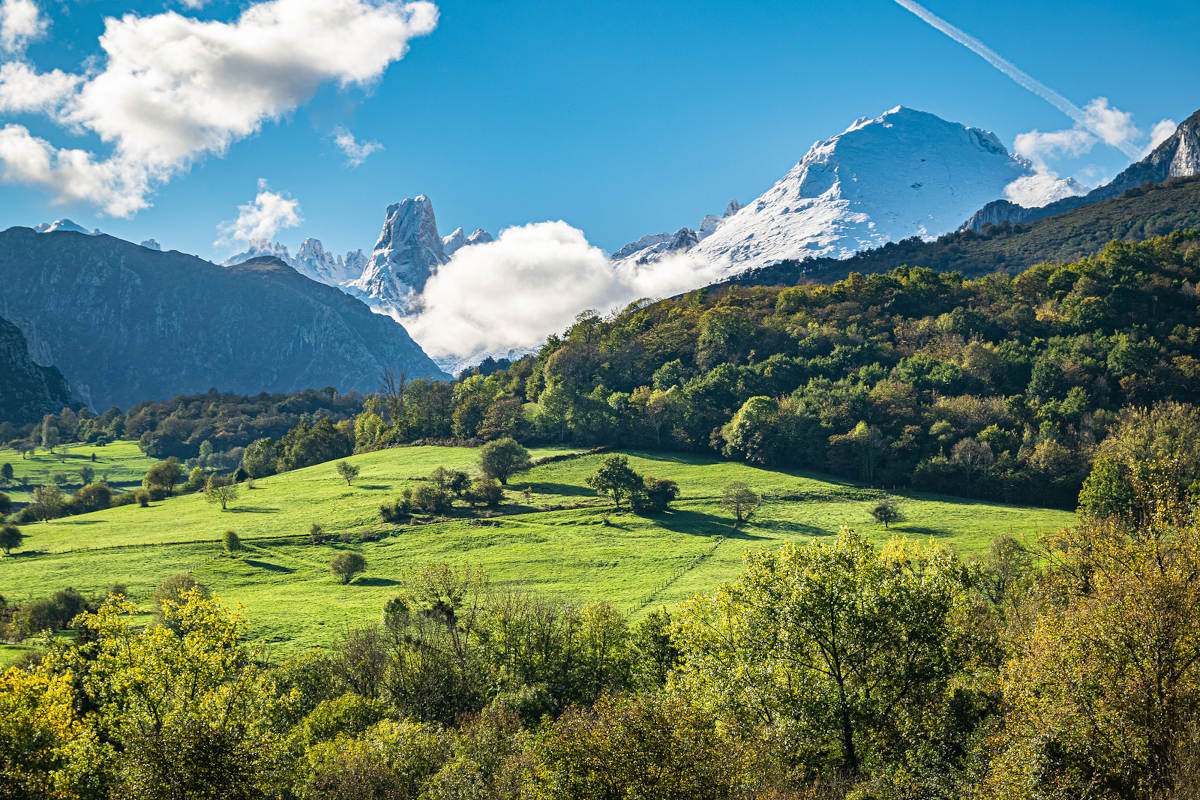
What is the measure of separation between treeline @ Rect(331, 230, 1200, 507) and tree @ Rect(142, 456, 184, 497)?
36868 mm

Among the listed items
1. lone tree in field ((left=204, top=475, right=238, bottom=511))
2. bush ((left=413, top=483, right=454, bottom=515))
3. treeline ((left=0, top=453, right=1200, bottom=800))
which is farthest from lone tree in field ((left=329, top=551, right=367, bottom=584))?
lone tree in field ((left=204, top=475, right=238, bottom=511))

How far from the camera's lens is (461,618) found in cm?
4969

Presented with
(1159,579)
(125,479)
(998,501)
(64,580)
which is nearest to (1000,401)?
(998,501)

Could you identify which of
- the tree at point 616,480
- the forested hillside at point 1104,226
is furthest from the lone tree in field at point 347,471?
the forested hillside at point 1104,226

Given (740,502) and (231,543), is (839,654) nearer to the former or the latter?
(740,502)

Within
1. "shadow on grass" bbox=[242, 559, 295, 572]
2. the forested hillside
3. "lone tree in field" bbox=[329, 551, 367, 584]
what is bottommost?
"shadow on grass" bbox=[242, 559, 295, 572]

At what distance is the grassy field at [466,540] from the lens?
217ft

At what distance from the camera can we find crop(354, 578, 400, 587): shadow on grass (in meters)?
70.4

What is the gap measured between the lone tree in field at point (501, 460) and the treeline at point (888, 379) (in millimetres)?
20931

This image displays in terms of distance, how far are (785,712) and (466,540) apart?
62321 millimetres

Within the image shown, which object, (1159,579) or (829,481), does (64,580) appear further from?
(829,481)

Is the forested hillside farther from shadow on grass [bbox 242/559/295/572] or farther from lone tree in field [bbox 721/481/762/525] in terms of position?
shadow on grass [bbox 242/559/295/572]

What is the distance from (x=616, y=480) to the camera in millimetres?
94688

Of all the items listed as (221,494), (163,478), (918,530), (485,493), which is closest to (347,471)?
(221,494)
